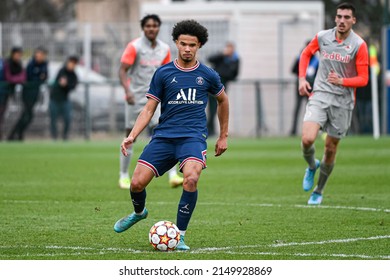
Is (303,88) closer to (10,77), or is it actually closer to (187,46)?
(187,46)

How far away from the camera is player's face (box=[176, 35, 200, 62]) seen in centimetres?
1000

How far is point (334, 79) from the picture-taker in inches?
514

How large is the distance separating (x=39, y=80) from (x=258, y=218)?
59.5ft

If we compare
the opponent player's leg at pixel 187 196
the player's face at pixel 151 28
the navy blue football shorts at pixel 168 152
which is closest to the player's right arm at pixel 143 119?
the navy blue football shorts at pixel 168 152

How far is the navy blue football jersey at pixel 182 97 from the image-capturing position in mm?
10102

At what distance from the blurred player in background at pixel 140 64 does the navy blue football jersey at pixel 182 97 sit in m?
5.19

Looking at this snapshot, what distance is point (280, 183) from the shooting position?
16.6 m

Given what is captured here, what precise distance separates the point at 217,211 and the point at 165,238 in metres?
3.40

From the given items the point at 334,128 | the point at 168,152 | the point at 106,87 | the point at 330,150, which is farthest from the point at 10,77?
the point at 168,152

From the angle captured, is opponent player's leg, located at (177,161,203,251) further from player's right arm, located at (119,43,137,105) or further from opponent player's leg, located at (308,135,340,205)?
player's right arm, located at (119,43,137,105)

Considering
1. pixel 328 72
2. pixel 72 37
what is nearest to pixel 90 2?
pixel 72 37

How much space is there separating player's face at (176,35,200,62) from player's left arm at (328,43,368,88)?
345 cm

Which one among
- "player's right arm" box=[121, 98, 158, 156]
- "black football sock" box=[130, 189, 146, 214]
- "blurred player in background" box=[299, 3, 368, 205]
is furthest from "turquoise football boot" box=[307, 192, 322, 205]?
"player's right arm" box=[121, 98, 158, 156]
